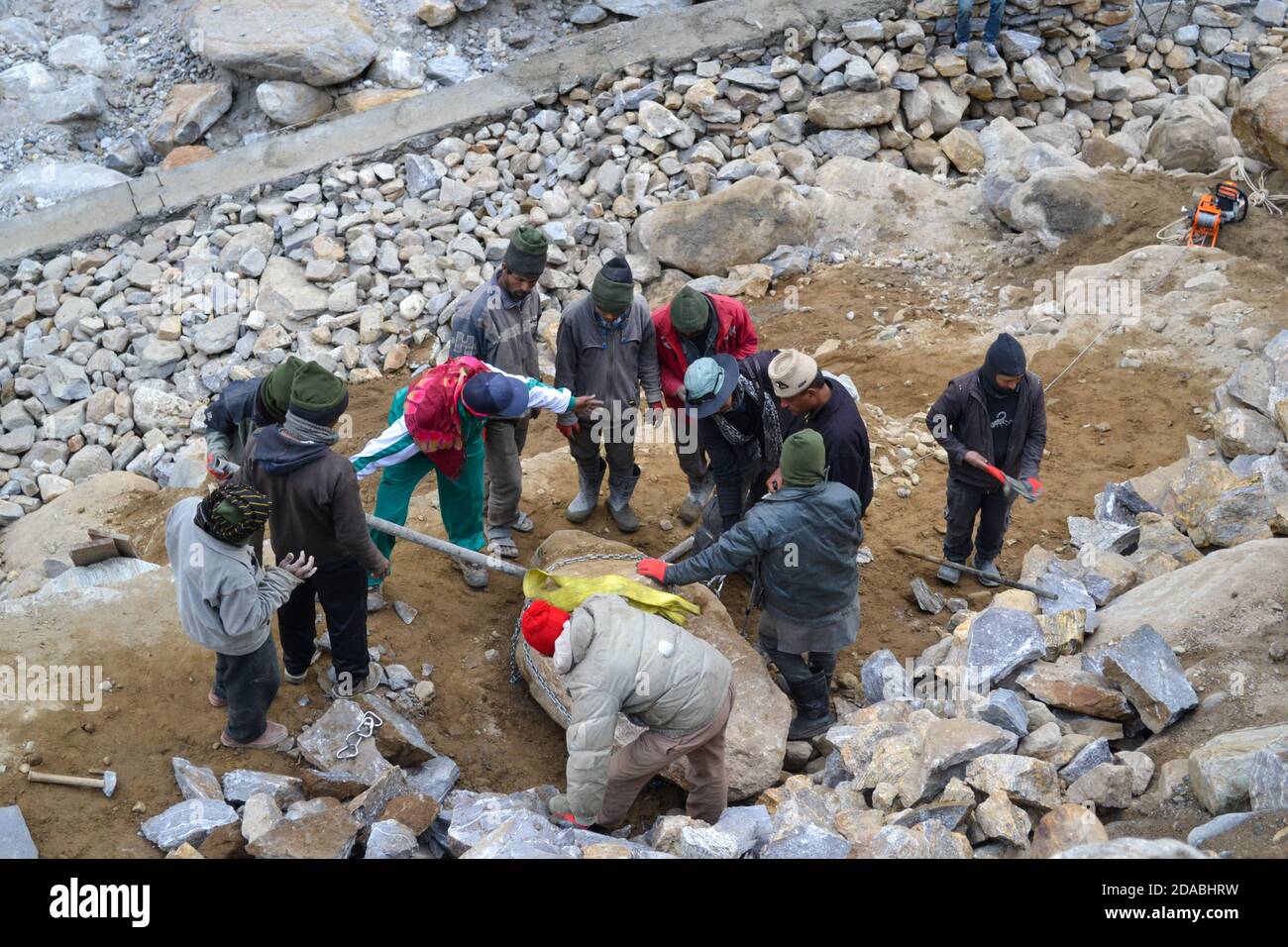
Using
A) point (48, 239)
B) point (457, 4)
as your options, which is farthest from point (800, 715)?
point (457, 4)

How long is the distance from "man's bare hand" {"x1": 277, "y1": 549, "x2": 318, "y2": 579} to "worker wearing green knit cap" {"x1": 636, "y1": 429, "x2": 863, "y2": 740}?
1.46 metres

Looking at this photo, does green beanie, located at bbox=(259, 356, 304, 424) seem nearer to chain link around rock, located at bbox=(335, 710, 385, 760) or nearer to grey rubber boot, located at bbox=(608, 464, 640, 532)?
chain link around rock, located at bbox=(335, 710, 385, 760)

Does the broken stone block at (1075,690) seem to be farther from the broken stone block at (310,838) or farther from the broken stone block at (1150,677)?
the broken stone block at (310,838)

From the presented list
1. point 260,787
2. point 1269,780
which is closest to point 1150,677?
point 1269,780

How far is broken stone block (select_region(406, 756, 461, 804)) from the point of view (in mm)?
4891

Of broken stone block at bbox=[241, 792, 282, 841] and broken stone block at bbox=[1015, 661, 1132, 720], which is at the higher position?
broken stone block at bbox=[1015, 661, 1132, 720]

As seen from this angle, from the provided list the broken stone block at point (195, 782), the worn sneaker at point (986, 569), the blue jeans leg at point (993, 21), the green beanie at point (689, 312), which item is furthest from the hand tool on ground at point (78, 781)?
the blue jeans leg at point (993, 21)

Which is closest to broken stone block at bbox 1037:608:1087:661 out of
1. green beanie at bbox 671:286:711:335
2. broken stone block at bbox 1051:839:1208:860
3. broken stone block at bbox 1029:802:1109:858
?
broken stone block at bbox 1029:802:1109:858

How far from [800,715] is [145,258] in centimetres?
796

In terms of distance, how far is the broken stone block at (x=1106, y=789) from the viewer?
164 inches

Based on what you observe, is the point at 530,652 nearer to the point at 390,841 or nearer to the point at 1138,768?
the point at 390,841

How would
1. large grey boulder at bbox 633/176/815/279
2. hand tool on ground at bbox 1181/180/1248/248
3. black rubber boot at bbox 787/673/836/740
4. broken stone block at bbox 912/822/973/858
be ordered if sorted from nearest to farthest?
broken stone block at bbox 912/822/973/858
black rubber boot at bbox 787/673/836/740
hand tool on ground at bbox 1181/180/1248/248
large grey boulder at bbox 633/176/815/279

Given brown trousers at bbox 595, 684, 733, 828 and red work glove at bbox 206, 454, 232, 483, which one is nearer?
brown trousers at bbox 595, 684, 733, 828

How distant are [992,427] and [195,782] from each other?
14.5 feet
